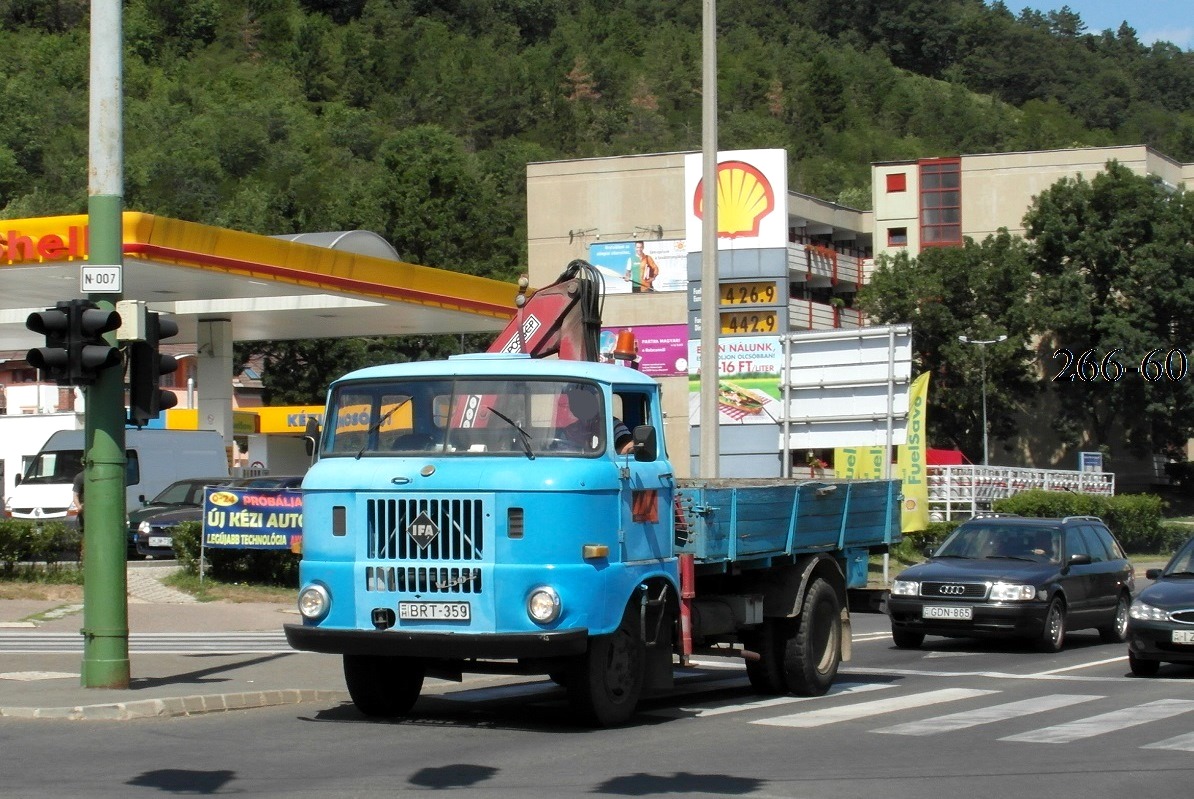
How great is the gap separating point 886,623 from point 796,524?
11.2 metres

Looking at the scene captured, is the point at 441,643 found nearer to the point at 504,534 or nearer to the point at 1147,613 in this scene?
the point at 504,534

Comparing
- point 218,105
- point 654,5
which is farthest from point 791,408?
point 654,5

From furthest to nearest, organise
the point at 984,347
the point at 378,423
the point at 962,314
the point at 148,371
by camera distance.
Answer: the point at 962,314 < the point at 984,347 < the point at 148,371 < the point at 378,423

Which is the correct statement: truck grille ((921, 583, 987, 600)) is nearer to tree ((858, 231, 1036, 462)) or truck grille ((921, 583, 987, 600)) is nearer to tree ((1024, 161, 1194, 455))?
tree ((858, 231, 1036, 462))

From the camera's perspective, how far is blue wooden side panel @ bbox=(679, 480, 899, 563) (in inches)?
476

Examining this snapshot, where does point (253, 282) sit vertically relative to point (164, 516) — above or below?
above

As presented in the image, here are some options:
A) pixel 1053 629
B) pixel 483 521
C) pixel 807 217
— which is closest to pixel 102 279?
pixel 483 521

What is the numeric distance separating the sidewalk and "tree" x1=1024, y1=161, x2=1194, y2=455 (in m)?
49.4

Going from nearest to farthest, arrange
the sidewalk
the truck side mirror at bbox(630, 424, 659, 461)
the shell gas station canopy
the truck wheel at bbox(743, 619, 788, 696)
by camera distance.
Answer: the truck side mirror at bbox(630, 424, 659, 461) < the sidewalk < the truck wheel at bbox(743, 619, 788, 696) < the shell gas station canopy

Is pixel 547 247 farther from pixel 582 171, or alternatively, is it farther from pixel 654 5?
pixel 654 5

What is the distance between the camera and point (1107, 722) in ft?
39.4

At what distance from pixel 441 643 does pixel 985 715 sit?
4.62 m

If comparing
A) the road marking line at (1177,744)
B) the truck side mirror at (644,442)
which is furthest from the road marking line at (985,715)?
the truck side mirror at (644,442)

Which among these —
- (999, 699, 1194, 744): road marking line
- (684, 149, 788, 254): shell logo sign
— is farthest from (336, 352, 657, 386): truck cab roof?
(684, 149, 788, 254): shell logo sign
